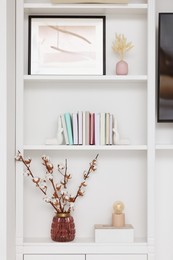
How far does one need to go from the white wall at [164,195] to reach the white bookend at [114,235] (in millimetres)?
254

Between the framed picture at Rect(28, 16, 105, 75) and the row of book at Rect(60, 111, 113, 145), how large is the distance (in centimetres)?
28

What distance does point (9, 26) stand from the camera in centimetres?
305

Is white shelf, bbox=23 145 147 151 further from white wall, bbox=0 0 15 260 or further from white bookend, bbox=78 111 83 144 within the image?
Result: white wall, bbox=0 0 15 260

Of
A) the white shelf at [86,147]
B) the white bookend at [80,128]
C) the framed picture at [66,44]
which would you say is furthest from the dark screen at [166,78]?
the white bookend at [80,128]

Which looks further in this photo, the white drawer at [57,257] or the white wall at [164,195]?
the white wall at [164,195]

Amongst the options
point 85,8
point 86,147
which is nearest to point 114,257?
point 86,147

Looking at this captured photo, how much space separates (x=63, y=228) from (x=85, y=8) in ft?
4.38

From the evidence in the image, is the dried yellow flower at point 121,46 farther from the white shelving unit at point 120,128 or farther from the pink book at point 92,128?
the pink book at point 92,128

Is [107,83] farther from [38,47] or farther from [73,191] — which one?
[73,191]

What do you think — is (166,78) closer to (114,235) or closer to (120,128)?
(120,128)

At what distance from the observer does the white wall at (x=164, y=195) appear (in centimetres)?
341

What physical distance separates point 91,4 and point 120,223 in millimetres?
1342

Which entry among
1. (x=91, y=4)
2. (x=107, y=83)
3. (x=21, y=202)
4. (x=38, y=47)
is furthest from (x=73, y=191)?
(x=91, y=4)

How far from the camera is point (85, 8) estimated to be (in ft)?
10.7
